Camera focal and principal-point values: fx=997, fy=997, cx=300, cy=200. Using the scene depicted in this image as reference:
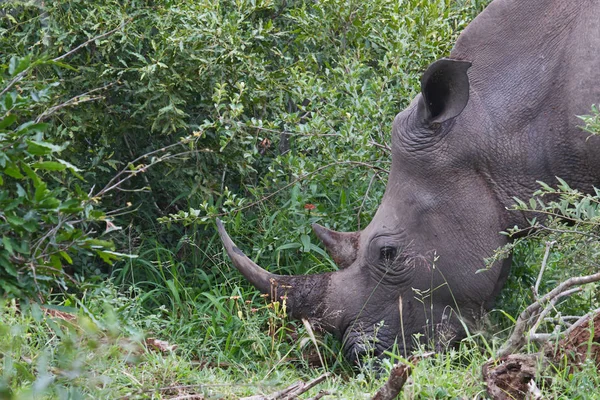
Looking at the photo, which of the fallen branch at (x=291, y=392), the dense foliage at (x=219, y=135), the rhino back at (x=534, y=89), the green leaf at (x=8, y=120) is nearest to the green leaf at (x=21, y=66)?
the green leaf at (x=8, y=120)

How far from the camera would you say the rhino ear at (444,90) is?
5.47 meters

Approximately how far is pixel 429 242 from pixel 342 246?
1.96 feet

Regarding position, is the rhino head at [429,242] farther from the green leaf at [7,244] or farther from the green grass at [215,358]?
the green leaf at [7,244]

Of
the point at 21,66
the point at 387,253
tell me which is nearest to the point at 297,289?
the point at 387,253

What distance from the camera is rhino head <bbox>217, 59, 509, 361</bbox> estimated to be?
5598 millimetres

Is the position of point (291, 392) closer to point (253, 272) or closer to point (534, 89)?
point (253, 272)

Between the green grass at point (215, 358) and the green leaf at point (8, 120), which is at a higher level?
the green leaf at point (8, 120)

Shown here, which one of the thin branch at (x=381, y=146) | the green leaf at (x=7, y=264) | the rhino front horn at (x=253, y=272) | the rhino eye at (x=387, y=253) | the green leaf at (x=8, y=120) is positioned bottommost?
the rhino front horn at (x=253, y=272)

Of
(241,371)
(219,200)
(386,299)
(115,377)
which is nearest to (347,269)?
(386,299)

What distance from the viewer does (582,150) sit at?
5.39 metres

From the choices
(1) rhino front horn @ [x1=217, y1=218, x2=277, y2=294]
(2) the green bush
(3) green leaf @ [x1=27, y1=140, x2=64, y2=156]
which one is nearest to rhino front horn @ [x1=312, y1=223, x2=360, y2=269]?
(1) rhino front horn @ [x1=217, y1=218, x2=277, y2=294]

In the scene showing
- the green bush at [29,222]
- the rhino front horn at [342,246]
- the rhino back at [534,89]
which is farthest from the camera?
the rhino front horn at [342,246]

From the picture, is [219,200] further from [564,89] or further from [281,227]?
[564,89]

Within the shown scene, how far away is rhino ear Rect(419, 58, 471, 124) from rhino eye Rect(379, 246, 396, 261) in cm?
76
